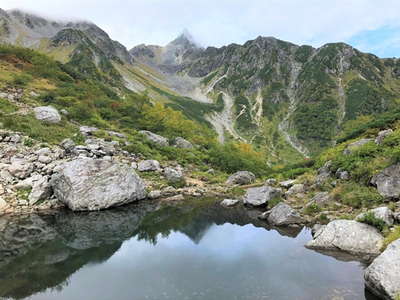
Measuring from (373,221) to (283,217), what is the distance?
684 centimetres

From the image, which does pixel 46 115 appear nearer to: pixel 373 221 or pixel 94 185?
pixel 94 185

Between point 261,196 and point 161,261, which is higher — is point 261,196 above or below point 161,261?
above

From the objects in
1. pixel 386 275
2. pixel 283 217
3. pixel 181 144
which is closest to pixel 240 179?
pixel 181 144

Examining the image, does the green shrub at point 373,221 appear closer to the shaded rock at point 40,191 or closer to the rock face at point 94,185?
the rock face at point 94,185

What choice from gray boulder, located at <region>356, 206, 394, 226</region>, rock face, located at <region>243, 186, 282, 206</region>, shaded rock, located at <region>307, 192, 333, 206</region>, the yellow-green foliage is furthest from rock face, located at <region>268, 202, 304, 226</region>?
the yellow-green foliage

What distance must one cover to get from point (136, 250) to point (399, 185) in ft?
61.6

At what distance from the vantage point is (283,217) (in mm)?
22172

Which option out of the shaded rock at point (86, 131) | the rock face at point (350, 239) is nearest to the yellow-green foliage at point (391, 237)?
the rock face at point (350, 239)

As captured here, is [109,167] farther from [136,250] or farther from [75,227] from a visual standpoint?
[136,250]

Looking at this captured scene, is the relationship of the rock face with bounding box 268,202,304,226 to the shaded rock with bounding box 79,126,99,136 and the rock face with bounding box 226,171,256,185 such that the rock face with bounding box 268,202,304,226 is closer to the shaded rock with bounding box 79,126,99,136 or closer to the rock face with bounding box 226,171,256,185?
the rock face with bounding box 226,171,256,185

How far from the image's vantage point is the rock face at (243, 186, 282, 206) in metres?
27.8

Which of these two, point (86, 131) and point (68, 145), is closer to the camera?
point (68, 145)

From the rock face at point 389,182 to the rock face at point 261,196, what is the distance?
853 centimetres

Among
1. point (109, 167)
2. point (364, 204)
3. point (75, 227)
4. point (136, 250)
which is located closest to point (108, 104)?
point (109, 167)
